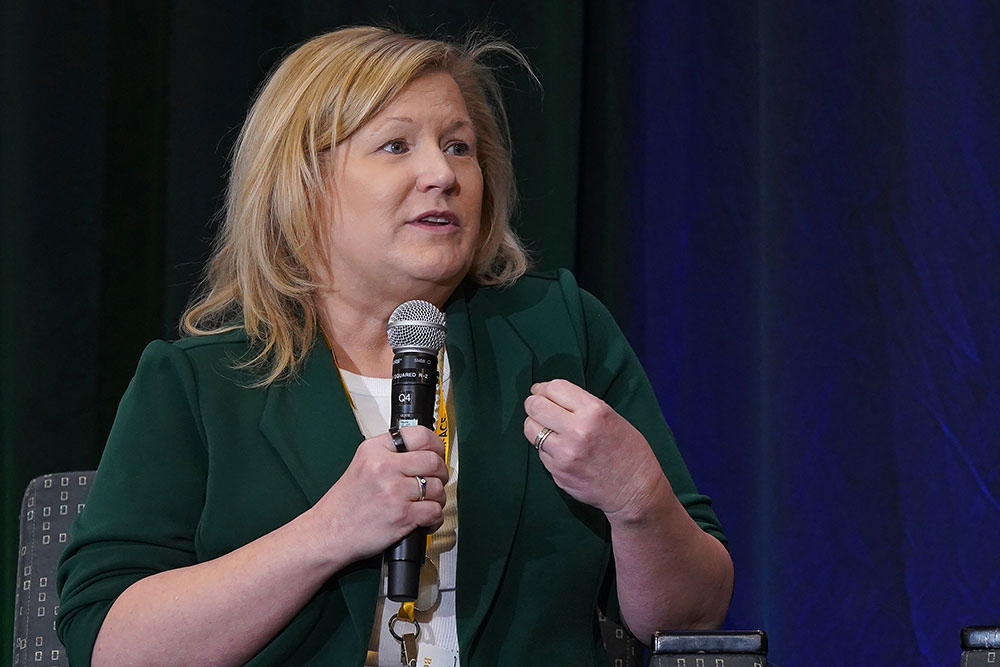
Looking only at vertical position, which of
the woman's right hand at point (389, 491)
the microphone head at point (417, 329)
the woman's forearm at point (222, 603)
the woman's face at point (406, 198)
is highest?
the woman's face at point (406, 198)

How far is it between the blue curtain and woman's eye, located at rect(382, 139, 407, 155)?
1.00 m

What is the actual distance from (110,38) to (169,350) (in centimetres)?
117

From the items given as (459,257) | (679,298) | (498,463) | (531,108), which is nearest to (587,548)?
(498,463)

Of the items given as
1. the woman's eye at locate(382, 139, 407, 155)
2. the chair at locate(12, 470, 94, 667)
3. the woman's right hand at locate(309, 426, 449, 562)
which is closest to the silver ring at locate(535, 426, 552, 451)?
the woman's right hand at locate(309, 426, 449, 562)

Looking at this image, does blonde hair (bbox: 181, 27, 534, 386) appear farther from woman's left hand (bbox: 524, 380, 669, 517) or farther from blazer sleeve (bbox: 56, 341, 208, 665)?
woman's left hand (bbox: 524, 380, 669, 517)

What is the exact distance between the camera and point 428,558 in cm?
154

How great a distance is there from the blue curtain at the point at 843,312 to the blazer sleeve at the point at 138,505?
1.22 m

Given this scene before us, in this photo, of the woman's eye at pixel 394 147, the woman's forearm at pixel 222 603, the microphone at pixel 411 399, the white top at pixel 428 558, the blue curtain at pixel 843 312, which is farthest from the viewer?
the blue curtain at pixel 843 312

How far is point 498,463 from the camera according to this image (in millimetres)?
1580

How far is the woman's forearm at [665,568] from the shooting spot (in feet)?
4.71

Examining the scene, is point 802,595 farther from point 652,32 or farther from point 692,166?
point 652,32

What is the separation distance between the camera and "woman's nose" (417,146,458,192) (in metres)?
1.56

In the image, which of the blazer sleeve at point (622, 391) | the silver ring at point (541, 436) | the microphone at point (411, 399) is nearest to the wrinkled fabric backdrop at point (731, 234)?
the blazer sleeve at point (622, 391)

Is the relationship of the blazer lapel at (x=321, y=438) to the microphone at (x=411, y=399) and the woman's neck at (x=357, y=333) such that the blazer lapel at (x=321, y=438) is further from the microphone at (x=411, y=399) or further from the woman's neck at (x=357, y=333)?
the microphone at (x=411, y=399)
